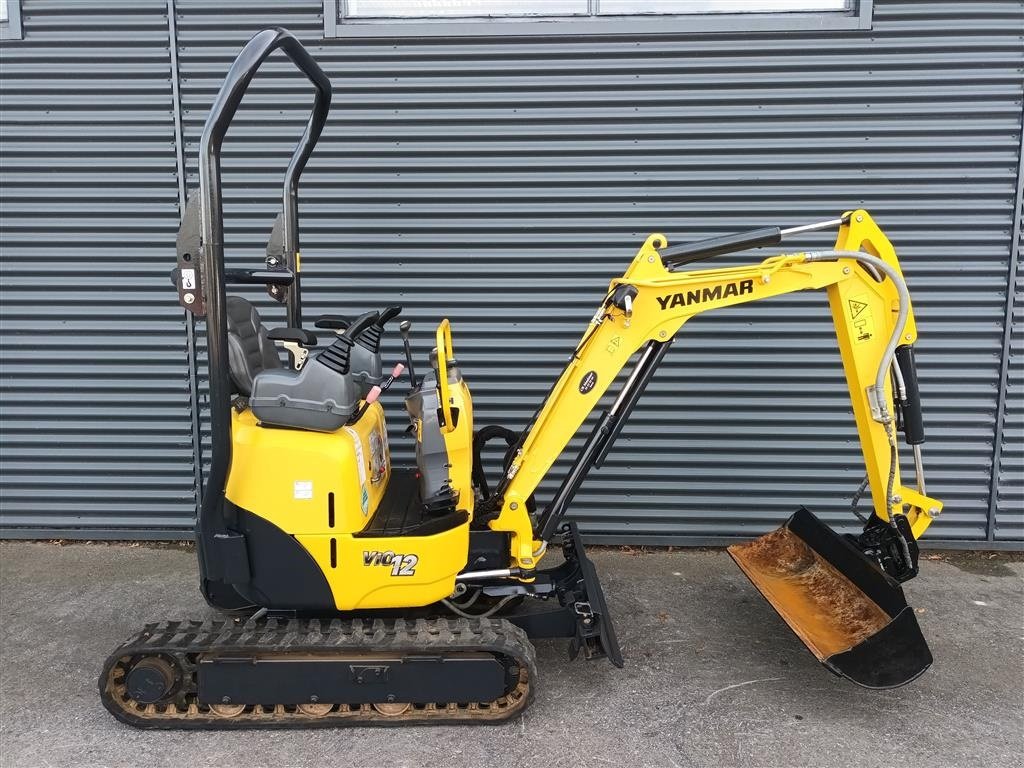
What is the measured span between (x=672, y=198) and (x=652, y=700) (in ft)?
10.2

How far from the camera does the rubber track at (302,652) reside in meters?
2.98

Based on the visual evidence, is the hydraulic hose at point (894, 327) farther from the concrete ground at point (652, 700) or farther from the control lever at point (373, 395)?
the control lever at point (373, 395)

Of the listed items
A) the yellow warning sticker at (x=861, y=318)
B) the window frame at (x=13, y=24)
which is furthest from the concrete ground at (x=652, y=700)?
the window frame at (x=13, y=24)

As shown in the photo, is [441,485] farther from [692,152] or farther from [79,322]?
[79,322]

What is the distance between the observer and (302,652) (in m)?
3.03

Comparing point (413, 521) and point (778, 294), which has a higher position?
point (778, 294)

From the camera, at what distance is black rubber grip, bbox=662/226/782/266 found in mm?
3113

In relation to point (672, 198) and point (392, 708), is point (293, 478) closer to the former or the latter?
point (392, 708)

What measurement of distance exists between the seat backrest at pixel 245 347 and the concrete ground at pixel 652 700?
153cm

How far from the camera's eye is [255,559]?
10.1 feet

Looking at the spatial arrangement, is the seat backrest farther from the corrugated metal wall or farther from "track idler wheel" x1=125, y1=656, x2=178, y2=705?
the corrugated metal wall

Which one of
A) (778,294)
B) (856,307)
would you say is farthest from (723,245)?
(856,307)

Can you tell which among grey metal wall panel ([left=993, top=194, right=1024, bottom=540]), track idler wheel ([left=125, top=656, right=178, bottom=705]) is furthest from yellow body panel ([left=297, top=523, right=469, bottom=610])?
grey metal wall panel ([left=993, top=194, right=1024, bottom=540])

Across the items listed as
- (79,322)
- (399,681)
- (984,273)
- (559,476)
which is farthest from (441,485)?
(984,273)
